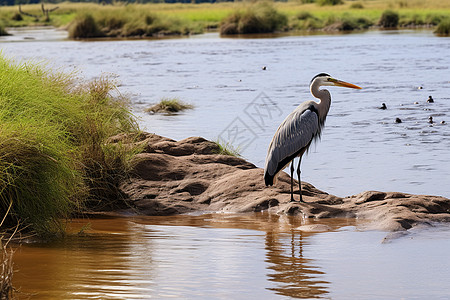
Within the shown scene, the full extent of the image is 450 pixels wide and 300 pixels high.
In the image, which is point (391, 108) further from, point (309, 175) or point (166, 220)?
point (166, 220)

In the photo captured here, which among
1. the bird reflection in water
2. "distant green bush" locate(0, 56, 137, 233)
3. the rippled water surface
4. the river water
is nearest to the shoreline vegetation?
the rippled water surface

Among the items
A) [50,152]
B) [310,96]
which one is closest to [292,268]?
[50,152]

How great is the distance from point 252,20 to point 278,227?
40468 millimetres

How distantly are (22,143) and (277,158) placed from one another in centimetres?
297

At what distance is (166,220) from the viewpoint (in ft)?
26.8

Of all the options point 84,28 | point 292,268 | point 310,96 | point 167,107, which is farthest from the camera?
point 84,28

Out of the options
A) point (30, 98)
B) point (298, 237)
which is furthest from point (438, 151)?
point (30, 98)

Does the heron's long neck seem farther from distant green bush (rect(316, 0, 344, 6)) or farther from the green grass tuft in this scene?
distant green bush (rect(316, 0, 344, 6))

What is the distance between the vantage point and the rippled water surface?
36.0 ft

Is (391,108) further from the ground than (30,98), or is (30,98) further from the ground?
(30,98)

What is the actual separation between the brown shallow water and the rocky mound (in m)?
0.29

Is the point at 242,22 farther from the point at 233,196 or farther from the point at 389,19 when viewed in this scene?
the point at 233,196

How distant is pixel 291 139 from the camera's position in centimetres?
850

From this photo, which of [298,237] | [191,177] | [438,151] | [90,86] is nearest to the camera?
[298,237]
